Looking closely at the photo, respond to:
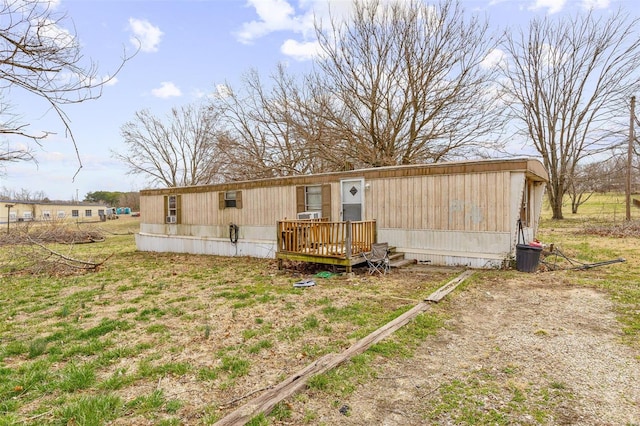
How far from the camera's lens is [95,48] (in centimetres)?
296

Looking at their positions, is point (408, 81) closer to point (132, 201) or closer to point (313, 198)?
point (313, 198)

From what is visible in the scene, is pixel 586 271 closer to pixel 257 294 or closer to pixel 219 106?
pixel 257 294

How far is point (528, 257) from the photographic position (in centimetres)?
743

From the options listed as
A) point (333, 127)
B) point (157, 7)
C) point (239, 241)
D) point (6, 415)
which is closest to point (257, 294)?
point (6, 415)

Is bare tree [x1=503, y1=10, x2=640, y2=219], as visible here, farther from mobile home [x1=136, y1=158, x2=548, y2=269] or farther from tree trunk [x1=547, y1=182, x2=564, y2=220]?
mobile home [x1=136, y1=158, x2=548, y2=269]

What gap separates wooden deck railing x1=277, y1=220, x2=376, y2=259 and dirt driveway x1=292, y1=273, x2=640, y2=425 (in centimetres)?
362

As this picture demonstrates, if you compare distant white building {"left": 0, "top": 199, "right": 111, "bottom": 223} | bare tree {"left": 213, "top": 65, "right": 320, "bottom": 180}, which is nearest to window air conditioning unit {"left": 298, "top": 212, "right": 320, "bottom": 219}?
bare tree {"left": 213, "top": 65, "right": 320, "bottom": 180}

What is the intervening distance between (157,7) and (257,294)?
4975 mm

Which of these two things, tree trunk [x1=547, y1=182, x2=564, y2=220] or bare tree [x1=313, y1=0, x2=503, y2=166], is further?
tree trunk [x1=547, y1=182, x2=564, y2=220]

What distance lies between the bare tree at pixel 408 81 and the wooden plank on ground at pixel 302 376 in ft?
40.2

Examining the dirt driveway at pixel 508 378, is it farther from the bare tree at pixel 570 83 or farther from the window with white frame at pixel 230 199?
the bare tree at pixel 570 83

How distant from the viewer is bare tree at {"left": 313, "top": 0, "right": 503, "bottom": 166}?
14641 millimetres

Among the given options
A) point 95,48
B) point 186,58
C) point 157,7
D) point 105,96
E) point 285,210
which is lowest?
point 285,210

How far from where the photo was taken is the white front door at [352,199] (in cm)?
955
